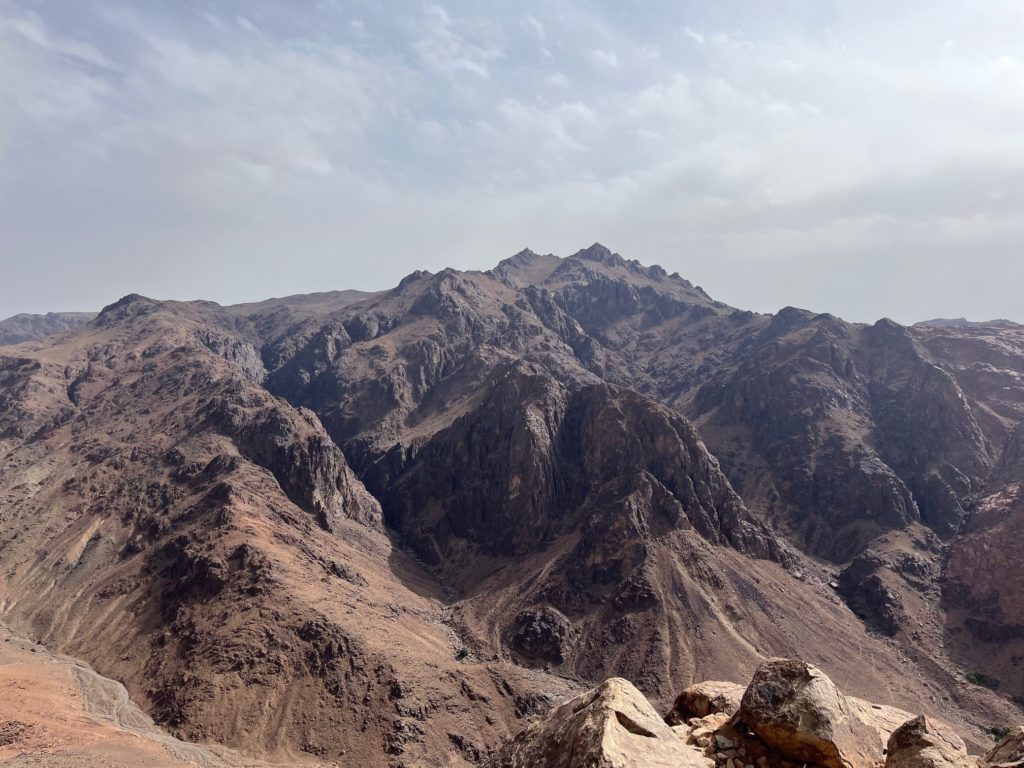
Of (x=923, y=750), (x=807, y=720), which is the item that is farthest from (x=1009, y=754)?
(x=807, y=720)

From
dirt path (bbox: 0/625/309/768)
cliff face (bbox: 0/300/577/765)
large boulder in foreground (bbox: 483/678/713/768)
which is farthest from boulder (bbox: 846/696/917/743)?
cliff face (bbox: 0/300/577/765)

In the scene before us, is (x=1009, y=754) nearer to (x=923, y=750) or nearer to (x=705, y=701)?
(x=923, y=750)

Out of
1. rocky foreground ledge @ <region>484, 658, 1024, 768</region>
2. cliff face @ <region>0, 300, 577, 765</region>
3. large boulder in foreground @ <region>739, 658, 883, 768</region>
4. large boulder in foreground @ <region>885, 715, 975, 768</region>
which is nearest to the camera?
rocky foreground ledge @ <region>484, 658, 1024, 768</region>

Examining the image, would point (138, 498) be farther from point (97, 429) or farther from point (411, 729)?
point (411, 729)

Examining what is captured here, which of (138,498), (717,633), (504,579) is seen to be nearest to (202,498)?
(138,498)

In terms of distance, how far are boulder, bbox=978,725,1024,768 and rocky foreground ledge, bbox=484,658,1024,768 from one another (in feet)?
0.09

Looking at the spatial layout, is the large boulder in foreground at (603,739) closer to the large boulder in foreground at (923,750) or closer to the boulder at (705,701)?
the large boulder in foreground at (923,750)

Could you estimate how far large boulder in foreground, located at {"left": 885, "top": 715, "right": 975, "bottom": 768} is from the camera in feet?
60.2

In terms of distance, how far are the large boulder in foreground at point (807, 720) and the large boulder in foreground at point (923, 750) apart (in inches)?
55.9

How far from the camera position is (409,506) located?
192 metres

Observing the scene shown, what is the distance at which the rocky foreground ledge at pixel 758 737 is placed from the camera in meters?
18.2

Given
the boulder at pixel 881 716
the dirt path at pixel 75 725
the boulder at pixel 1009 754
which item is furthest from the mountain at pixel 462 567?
the boulder at pixel 1009 754

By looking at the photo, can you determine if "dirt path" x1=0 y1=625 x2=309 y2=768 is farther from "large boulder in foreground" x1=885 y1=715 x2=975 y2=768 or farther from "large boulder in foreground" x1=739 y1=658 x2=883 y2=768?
"large boulder in foreground" x1=885 y1=715 x2=975 y2=768

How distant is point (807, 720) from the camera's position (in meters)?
21.2
